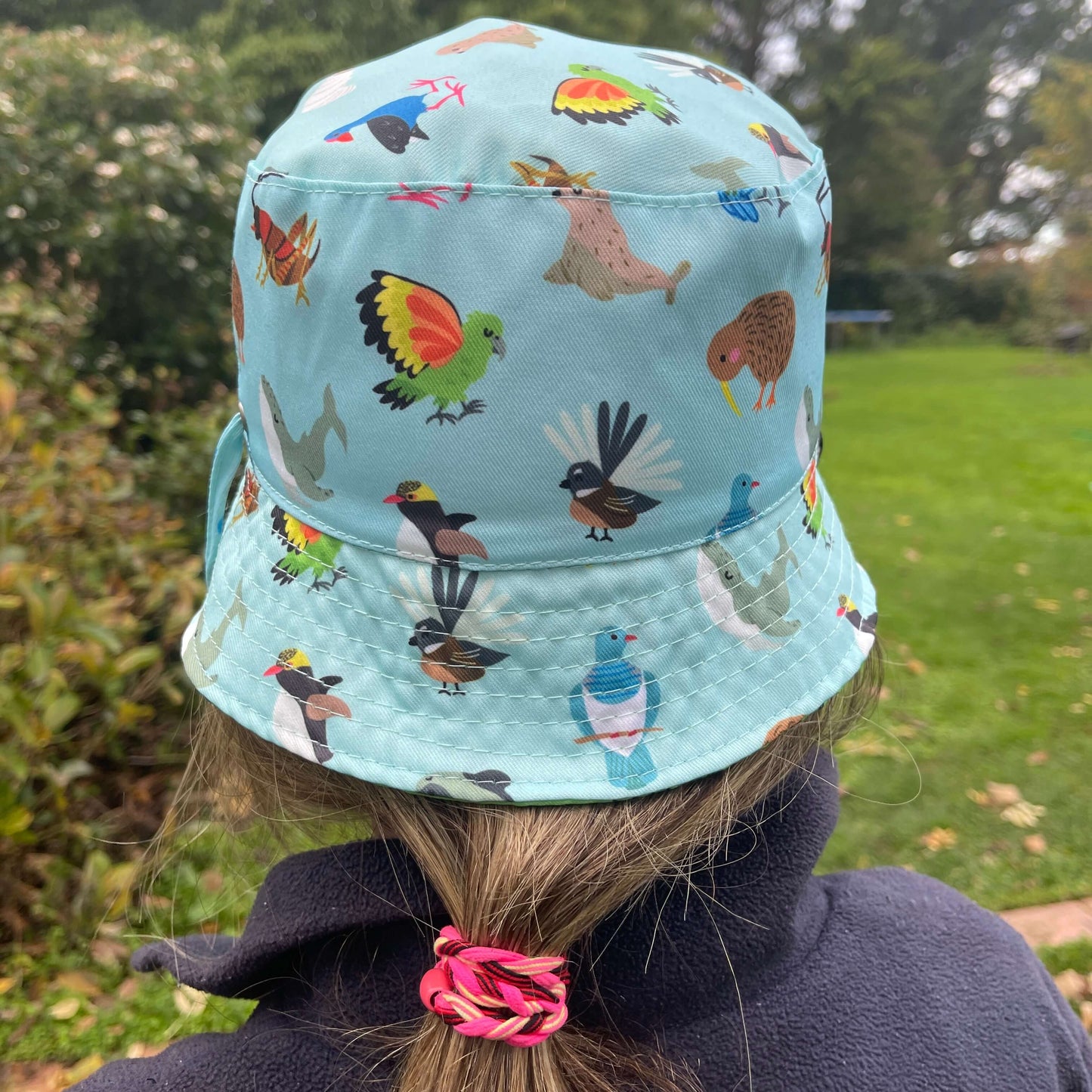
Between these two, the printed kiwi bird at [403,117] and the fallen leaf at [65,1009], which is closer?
the printed kiwi bird at [403,117]

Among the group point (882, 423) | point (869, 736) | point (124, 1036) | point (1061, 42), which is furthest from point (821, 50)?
point (124, 1036)

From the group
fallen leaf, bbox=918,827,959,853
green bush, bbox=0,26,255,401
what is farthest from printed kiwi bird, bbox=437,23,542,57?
green bush, bbox=0,26,255,401

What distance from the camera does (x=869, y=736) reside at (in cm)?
427

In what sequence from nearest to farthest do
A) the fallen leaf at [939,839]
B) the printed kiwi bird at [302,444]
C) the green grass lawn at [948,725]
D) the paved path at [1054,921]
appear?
the printed kiwi bird at [302,444] → the green grass lawn at [948,725] → the paved path at [1054,921] → the fallen leaf at [939,839]

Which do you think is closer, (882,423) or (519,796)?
(519,796)

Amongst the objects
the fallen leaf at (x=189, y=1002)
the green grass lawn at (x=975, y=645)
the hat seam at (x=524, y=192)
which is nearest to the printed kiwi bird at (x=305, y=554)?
the hat seam at (x=524, y=192)

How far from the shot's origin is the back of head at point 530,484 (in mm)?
800

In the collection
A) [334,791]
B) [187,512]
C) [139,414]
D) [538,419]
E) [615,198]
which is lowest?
[187,512]

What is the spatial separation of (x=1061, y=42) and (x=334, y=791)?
37549 millimetres

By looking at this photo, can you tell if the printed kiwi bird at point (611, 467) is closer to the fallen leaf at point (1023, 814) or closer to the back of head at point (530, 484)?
the back of head at point (530, 484)

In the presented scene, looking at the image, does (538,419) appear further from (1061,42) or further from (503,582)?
(1061,42)

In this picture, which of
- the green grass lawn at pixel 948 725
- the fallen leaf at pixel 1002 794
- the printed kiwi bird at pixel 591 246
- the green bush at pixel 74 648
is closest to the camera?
the printed kiwi bird at pixel 591 246

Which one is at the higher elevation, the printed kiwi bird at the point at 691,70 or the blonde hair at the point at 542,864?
the printed kiwi bird at the point at 691,70

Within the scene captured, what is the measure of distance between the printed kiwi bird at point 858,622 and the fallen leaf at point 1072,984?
235cm
